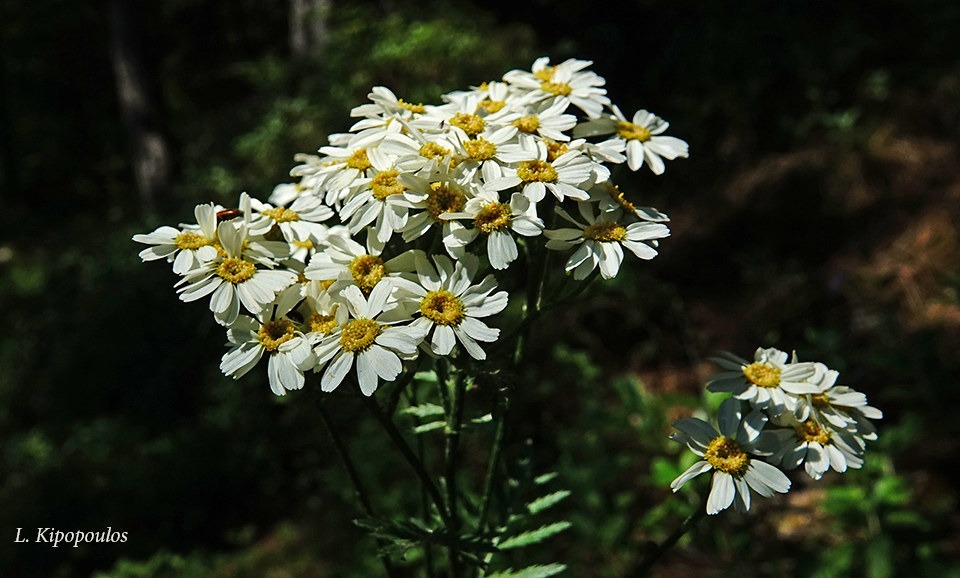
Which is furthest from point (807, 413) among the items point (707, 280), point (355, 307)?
point (707, 280)

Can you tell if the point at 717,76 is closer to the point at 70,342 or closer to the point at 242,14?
the point at 70,342

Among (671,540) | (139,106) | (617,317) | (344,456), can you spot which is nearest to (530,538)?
(671,540)

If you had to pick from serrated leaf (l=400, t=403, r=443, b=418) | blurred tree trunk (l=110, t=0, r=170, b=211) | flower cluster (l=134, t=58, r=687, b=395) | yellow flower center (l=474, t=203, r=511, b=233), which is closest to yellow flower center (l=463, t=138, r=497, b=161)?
flower cluster (l=134, t=58, r=687, b=395)

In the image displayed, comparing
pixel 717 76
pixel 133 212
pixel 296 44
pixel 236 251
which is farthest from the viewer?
pixel 133 212

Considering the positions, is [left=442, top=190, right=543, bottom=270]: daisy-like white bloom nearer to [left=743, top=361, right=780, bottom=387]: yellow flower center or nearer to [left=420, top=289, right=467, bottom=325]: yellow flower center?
[left=420, top=289, right=467, bottom=325]: yellow flower center

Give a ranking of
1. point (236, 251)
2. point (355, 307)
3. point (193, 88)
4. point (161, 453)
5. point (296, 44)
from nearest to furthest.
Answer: point (355, 307) < point (236, 251) < point (161, 453) < point (296, 44) < point (193, 88)
